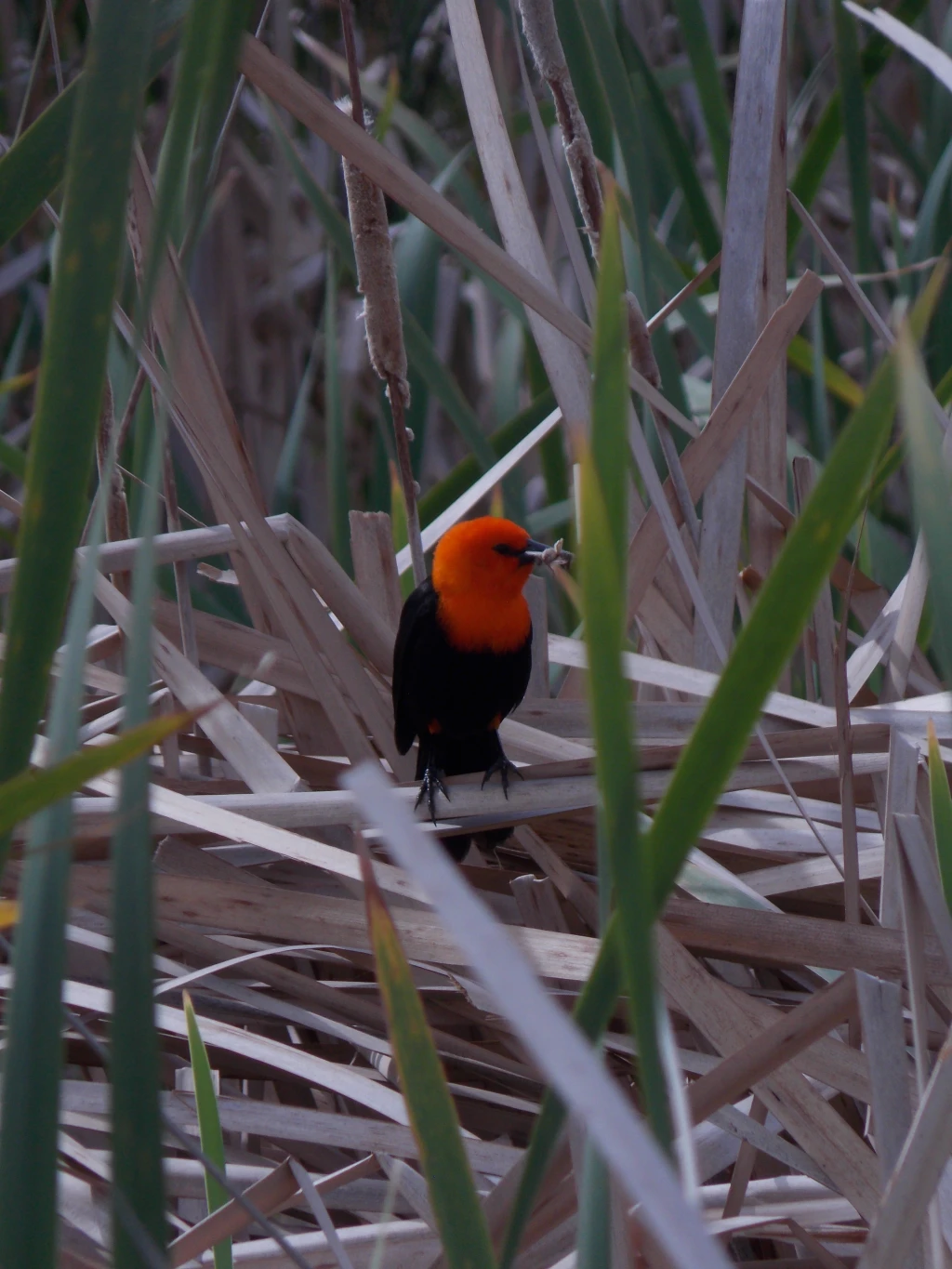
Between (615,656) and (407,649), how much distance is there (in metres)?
1.14

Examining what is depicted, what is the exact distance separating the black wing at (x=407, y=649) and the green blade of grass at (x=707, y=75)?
665mm

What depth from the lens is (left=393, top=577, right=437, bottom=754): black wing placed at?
145 cm

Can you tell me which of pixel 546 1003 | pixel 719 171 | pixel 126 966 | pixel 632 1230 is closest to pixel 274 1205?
pixel 632 1230

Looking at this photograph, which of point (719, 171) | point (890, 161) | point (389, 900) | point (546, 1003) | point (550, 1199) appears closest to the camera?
point (546, 1003)

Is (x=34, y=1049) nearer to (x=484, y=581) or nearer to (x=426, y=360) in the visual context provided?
(x=426, y=360)

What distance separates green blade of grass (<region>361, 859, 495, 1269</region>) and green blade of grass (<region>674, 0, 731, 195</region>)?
4.07 feet

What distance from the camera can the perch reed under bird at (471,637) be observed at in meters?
1.53

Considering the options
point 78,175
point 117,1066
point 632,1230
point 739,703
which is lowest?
point 632,1230

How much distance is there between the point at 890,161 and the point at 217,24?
280cm

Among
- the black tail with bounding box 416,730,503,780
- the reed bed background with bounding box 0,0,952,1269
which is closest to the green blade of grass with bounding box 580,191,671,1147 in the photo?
the reed bed background with bounding box 0,0,952,1269

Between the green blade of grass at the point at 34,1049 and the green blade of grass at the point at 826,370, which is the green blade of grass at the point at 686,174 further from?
the green blade of grass at the point at 34,1049

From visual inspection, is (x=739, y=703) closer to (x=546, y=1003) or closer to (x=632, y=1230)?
(x=546, y=1003)

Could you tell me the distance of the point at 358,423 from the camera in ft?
9.53

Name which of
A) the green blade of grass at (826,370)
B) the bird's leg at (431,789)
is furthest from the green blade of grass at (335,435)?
the green blade of grass at (826,370)
